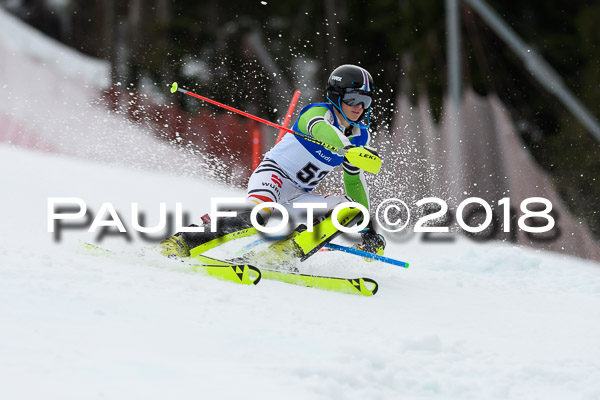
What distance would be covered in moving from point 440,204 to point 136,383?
626cm

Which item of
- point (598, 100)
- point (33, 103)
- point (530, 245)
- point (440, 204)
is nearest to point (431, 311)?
point (530, 245)

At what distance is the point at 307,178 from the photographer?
4914 mm

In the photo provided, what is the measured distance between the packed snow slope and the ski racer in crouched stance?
0.39 m

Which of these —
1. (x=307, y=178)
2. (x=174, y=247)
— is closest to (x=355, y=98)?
(x=307, y=178)

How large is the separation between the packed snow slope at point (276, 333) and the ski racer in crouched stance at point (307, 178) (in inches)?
15.3

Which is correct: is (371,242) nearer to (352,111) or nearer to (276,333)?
(352,111)

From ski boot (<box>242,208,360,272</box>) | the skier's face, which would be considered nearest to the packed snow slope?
ski boot (<box>242,208,360,272</box>)

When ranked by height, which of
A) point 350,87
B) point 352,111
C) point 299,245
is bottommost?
point 299,245

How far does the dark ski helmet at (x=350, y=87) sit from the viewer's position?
4699 millimetres

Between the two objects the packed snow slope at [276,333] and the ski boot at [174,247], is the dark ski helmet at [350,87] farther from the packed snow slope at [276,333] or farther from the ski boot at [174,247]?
the ski boot at [174,247]

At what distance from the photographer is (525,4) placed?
16.7 meters

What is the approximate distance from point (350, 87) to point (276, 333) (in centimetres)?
201

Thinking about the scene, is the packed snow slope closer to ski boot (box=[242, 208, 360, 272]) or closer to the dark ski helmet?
ski boot (box=[242, 208, 360, 272])

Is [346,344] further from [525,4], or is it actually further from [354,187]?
[525,4]
